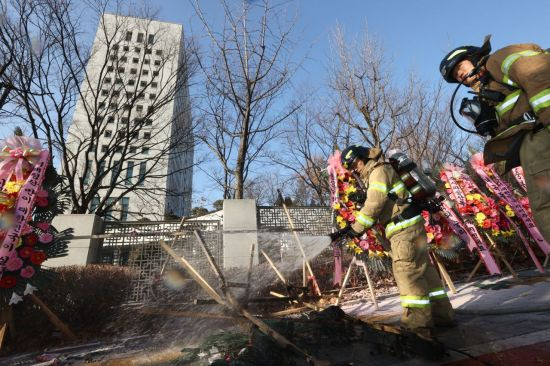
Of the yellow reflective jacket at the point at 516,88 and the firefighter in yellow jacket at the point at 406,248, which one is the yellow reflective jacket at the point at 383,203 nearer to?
the firefighter in yellow jacket at the point at 406,248

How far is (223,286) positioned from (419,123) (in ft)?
52.9

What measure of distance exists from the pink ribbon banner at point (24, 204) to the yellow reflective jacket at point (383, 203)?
4223 mm

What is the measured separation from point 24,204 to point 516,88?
5.53 metres

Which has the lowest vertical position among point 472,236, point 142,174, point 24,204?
point 472,236

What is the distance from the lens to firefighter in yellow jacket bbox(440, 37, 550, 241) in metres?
2.18

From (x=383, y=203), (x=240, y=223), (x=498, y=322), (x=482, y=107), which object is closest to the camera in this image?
(x=482, y=107)

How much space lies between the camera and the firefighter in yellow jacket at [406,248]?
11.5 ft

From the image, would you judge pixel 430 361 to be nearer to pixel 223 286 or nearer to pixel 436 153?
pixel 223 286

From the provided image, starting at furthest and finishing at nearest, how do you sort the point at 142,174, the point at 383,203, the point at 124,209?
the point at 124,209, the point at 142,174, the point at 383,203

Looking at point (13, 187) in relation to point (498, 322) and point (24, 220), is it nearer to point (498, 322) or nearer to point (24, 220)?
point (24, 220)

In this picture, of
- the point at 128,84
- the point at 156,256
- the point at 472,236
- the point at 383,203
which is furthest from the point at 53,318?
the point at 128,84

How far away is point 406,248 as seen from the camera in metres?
3.68

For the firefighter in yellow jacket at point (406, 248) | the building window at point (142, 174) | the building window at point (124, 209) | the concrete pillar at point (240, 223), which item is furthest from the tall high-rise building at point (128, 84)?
the firefighter in yellow jacket at point (406, 248)

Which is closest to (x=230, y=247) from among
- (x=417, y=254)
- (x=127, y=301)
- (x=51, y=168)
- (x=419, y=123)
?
(x=127, y=301)
